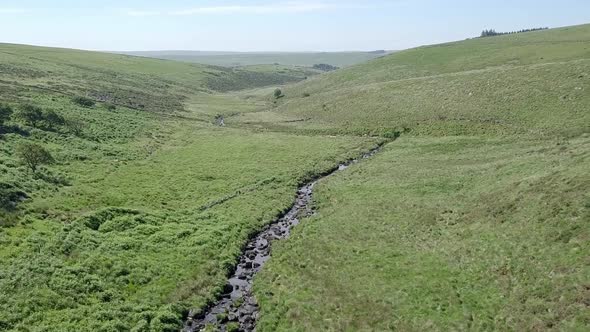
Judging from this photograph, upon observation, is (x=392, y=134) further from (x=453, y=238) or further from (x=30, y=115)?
(x=30, y=115)

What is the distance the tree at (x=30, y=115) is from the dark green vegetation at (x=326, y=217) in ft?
1.11

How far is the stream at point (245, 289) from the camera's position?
86.3 ft

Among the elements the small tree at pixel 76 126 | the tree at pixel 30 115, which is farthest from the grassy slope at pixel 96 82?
the small tree at pixel 76 126

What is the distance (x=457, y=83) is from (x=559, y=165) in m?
61.3

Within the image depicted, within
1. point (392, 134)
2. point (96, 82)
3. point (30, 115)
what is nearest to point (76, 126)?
point (30, 115)

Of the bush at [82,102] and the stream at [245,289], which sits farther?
the bush at [82,102]

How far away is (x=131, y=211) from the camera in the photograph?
132 ft

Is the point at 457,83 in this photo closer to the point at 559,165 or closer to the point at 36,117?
the point at 559,165

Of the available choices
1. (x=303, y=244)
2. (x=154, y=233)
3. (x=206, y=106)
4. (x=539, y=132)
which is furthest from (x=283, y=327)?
(x=206, y=106)

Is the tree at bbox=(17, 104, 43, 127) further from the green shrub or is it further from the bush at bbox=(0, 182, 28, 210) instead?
the green shrub

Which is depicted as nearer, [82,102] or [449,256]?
[449,256]

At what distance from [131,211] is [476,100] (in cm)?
6518

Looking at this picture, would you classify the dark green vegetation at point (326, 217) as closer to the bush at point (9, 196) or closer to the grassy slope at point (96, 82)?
the bush at point (9, 196)

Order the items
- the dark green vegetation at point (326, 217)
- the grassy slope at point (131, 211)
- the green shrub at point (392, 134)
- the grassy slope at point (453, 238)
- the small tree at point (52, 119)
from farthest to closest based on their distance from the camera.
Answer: the green shrub at point (392, 134)
the small tree at point (52, 119)
the grassy slope at point (131, 211)
the dark green vegetation at point (326, 217)
the grassy slope at point (453, 238)
